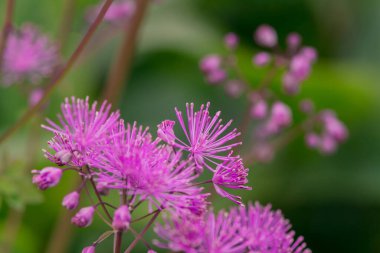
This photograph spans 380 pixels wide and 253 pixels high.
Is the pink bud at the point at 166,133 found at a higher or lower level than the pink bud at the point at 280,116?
lower

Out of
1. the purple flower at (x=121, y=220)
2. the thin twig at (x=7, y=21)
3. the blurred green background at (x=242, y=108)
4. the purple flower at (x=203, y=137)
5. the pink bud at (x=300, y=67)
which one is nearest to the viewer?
the purple flower at (x=121, y=220)

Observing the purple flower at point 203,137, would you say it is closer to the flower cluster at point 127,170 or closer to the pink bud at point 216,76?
the flower cluster at point 127,170

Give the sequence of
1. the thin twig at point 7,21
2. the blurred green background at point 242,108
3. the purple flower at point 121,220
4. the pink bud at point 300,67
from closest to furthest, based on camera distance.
Answer: the purple flower at point 121,220, the thin twig at point 7,21, the pink bud at point 300,67, the blurred green background at point 242,108

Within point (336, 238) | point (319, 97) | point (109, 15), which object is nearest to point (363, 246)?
point (336, 238)

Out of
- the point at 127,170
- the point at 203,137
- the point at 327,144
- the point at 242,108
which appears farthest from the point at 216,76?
the point at 242,108

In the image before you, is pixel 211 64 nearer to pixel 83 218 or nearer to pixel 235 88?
pixel 235 88

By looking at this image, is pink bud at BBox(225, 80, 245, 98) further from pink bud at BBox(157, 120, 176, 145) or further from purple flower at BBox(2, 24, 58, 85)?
pink bud at BBox(157, 120, 176, 145)

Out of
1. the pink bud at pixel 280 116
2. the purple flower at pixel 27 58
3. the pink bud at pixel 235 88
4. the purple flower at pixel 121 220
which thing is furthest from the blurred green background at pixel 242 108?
the purple flower at pixel 121 220
